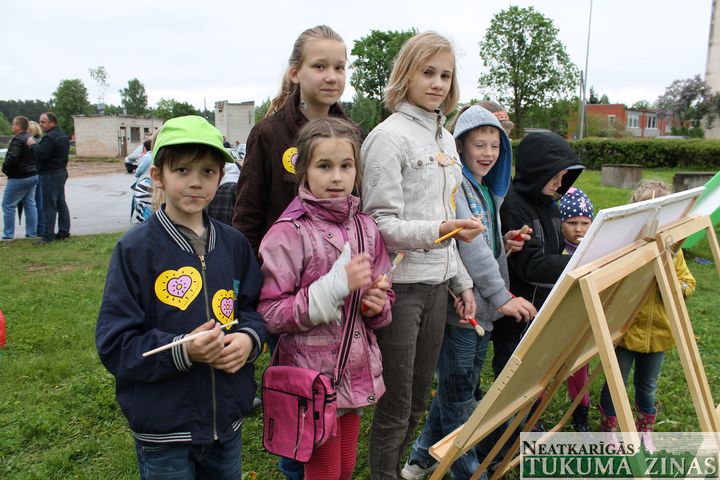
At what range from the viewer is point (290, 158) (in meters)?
2.40

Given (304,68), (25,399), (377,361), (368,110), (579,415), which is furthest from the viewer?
(368,110)

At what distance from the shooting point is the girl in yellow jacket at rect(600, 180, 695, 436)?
304 centimetres

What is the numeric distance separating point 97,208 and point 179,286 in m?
14.5

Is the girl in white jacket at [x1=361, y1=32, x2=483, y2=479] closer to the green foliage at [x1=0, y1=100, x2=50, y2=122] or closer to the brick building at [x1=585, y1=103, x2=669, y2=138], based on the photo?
the brick building at [x1=585, y1=103, x2=669, y2=138]

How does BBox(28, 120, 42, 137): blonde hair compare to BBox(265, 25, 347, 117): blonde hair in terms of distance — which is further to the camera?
BBox(28, 120, 42, 137): blonde hair

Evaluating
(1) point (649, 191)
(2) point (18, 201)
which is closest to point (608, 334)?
(1) point (649, 191)

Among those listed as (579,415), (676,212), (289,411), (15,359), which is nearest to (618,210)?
(676,212)

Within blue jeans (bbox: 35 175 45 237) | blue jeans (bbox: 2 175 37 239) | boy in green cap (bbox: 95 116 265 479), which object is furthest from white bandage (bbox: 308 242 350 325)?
blue jeans (bbox: 2 175 37 239)

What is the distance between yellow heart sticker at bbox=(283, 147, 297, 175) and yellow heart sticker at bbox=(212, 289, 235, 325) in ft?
2.17

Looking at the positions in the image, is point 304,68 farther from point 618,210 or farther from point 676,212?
point 676,212

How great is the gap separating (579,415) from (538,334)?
2.04m

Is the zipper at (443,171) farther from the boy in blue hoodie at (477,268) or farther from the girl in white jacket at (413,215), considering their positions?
the boy in blue hoodie at (477,268)

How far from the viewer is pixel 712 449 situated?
83.5 inches

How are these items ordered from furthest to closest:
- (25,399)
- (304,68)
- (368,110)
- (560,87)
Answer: (560,87), (368,110), (25,399), (304,68)
